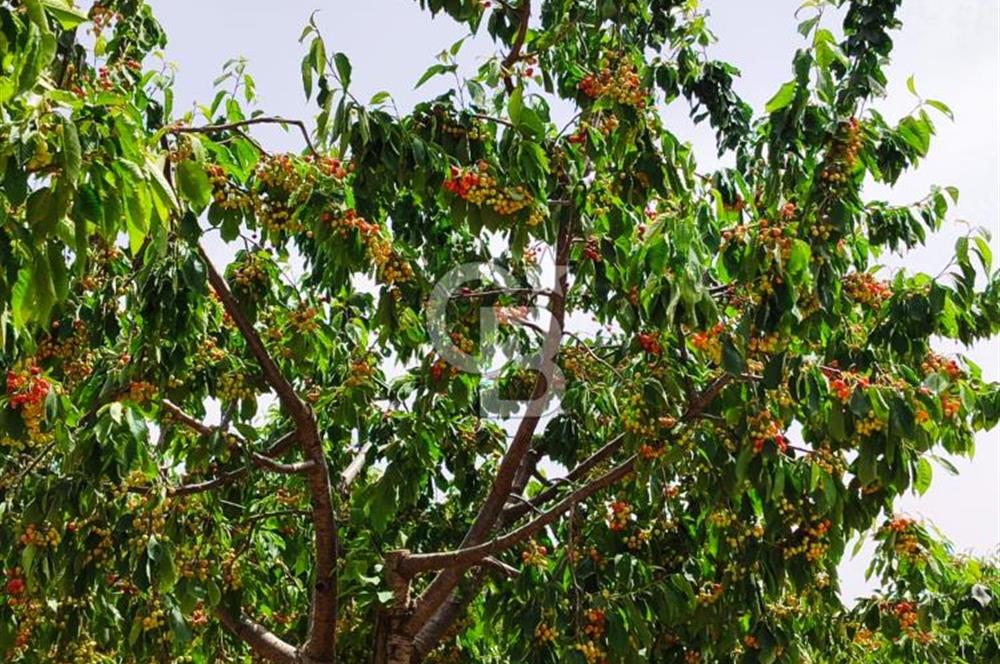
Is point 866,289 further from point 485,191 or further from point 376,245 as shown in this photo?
point 376,245

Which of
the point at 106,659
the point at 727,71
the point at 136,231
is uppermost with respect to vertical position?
the point at 727,71

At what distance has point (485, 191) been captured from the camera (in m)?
3.53

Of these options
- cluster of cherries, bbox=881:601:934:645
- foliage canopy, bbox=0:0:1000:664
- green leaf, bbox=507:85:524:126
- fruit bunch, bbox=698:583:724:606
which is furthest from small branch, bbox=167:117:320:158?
cluster of cherries, bbox=881:601:934:645

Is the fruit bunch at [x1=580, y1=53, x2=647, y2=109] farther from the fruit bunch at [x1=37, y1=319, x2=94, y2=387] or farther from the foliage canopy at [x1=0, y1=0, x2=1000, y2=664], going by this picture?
the fruit bunch at [x1=37, y1=319, x2=94, y2=387]

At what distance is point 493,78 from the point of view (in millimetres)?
4348

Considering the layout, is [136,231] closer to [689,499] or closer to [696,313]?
[696,313]

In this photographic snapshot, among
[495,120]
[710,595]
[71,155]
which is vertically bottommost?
[71,155]

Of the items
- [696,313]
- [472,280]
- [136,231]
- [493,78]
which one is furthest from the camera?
[472,280]

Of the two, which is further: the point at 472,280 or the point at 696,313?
the point at 472,280

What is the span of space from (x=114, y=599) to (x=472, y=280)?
76.8 inches

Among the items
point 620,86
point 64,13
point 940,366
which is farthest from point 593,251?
point 64,13

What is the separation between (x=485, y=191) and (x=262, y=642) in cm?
256

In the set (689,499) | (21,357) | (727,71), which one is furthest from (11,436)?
(727,71)

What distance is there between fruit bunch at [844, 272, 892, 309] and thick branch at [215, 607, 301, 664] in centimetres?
280
